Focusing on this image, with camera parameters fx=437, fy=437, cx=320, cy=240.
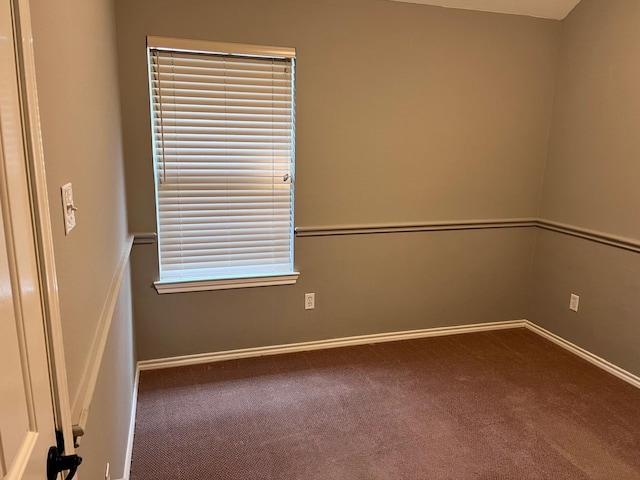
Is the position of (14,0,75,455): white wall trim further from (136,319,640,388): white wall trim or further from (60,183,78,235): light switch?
(136,319,640,388): white wall trim

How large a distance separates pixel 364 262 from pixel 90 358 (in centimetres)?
206

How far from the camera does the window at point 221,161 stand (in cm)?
243

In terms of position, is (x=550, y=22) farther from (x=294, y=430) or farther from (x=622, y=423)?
(x=294, y=430)

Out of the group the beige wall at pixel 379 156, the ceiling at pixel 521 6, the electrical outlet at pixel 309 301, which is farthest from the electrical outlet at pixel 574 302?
the ceiling at pixel 521 6

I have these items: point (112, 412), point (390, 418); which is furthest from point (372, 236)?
point (112, 412)

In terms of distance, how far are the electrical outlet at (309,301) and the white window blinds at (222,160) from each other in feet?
1.01

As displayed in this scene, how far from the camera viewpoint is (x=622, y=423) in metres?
2.23

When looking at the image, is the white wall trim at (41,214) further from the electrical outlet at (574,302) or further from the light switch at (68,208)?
the electrical outlet at (574,302)

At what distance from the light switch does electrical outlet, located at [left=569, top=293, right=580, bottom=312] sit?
10.1 ft

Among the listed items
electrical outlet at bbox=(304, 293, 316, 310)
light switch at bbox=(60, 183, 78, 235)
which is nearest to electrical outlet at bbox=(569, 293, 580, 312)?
electrical outlet at bbox=(304, 293, 316, 310)

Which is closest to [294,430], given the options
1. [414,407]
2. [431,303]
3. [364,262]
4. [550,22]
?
[414,407]

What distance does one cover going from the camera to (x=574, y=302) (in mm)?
3016

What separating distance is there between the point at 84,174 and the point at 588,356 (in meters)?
3.12

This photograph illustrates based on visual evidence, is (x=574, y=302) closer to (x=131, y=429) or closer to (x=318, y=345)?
(x=318, y=345)
